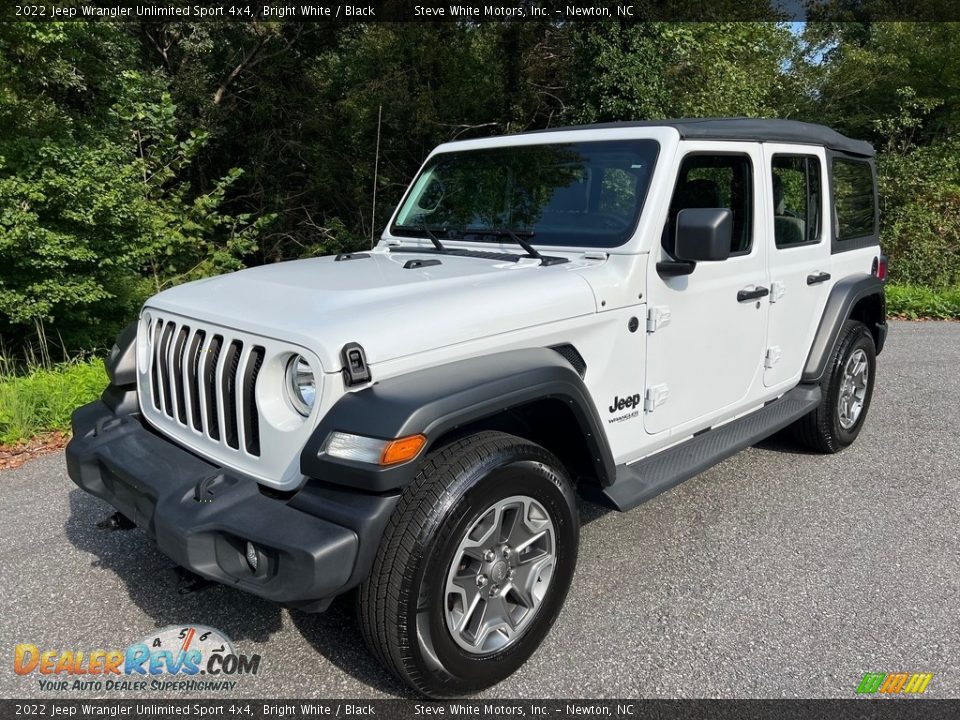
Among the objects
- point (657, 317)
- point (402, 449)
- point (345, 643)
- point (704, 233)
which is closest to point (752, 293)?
point (657, 317)

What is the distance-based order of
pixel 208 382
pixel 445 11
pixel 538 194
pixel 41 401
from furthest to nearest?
pixel 445 11, pixel 41 401, pixel 538 194, pixel 208 382

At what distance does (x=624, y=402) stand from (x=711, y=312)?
2.40 ft

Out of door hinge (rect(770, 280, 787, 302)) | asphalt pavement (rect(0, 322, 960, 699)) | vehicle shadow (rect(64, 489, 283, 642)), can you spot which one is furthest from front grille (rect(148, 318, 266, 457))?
door hinge (rect(770, 280, 787, 302))

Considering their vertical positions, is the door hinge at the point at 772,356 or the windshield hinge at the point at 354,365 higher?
the windshield hinge at the point at 354,365

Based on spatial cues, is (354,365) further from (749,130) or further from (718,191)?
(749,130)

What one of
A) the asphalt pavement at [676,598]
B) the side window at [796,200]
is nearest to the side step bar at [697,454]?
the asphalt pavement at [676,598]

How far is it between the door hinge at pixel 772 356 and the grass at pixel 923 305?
7.55m

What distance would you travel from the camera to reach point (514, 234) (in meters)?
3.61

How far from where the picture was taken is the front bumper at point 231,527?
2221 mm

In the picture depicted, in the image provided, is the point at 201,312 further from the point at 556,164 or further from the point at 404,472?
A: the point at 556,164

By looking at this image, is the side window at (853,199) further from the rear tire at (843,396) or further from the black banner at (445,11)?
the black banner at (445,11)

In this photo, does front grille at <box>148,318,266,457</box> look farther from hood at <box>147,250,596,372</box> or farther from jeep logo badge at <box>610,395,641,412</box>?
jeep logo badge at <box>610,395,641,412</box>

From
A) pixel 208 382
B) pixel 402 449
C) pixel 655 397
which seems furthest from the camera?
pixel 655 397

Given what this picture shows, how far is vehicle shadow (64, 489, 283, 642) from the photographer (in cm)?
308
